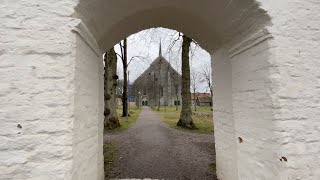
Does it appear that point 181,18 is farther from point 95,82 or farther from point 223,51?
point 95,82

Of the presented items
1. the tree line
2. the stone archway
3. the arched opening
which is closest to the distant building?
the tree line

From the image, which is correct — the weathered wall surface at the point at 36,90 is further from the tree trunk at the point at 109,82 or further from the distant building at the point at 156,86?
the distant building at the point at 156,86

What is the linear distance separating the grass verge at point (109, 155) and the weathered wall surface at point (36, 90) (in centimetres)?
345

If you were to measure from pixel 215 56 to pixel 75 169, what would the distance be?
3670mm

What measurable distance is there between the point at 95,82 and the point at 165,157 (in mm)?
4229

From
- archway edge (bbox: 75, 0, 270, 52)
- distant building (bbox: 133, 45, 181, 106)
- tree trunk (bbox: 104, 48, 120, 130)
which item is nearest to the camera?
archway edge (bbox: 75, 0, 270, 52)

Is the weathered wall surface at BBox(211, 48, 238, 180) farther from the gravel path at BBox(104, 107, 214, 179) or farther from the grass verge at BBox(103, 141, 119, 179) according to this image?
the grass verge at BBox(103, 141, 119, 179)

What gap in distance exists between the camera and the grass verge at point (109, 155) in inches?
260

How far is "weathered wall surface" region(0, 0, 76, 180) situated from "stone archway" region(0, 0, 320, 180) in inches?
0.4

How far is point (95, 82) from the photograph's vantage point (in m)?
4.64

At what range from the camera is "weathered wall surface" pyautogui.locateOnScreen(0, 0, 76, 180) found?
284cm

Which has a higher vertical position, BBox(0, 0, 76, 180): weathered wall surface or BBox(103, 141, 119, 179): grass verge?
BBox(0, 0, 76, 180): weathered wall surface

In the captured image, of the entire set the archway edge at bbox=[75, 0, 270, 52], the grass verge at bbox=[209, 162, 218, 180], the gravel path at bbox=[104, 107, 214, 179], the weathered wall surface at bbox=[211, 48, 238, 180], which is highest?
the archway edge at bbox=[75, 0, 270, 52]

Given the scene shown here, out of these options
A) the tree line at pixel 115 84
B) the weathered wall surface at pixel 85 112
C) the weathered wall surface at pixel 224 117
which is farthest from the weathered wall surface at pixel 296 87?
the tree line at pixel 115 84
